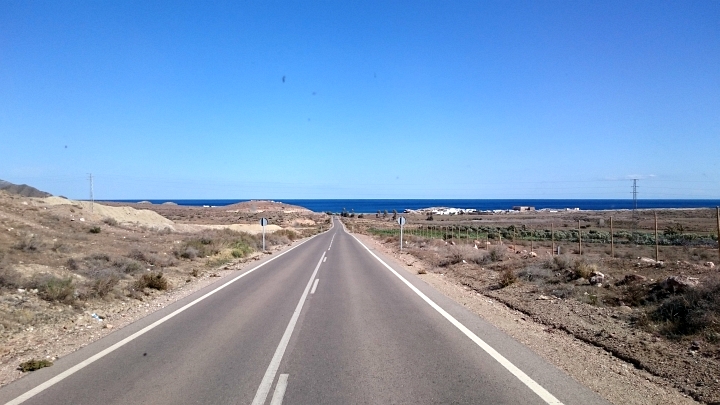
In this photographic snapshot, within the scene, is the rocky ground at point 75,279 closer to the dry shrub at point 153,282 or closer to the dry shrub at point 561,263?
the dry shrub at point 153,282

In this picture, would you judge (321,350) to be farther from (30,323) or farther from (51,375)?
(30,323)

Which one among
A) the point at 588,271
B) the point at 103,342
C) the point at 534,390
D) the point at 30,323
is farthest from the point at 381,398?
the point at 588,271

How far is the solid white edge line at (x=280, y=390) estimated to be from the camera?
6275 mm

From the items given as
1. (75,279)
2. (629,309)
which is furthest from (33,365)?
(629,309)

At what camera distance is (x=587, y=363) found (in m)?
8.21

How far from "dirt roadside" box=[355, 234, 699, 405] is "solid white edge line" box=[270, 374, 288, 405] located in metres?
3.93

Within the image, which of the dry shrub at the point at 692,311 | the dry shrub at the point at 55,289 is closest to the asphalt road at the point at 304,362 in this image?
the dry shrub at the point at 55,289

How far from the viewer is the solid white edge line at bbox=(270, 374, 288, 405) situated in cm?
628

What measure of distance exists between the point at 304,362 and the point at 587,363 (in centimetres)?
431

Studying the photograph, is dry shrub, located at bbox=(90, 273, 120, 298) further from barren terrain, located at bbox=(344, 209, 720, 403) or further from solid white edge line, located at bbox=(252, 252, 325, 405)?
barren terrain, located at bbox=(344, 209, 720, 403)

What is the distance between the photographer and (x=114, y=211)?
2453 inches

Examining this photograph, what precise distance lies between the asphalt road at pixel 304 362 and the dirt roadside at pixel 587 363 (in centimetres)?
33

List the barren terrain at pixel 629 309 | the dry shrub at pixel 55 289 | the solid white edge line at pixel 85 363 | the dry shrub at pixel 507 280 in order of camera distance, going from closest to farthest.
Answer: the solid white edge line at pixel 85 363 < the barren terrain at pixel 629 309 < the dry shrub at pixel 55 289 < the dry shrub at pixel 507 280

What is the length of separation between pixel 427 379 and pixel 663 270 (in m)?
A: 12.4
